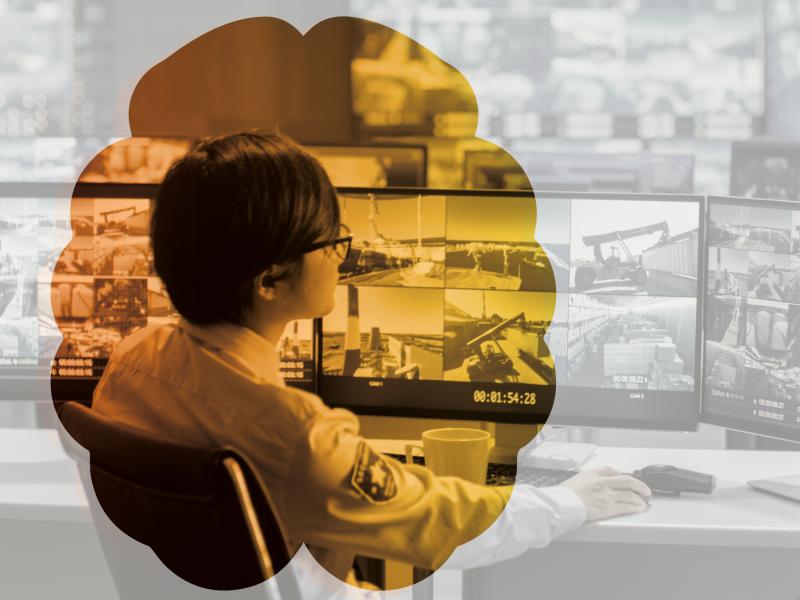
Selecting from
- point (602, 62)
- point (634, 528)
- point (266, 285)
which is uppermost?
point (602, 62)

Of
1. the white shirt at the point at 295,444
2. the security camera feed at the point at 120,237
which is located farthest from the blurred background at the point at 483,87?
the white shirt at the point at 295,444

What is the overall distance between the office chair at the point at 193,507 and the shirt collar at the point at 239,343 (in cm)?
26

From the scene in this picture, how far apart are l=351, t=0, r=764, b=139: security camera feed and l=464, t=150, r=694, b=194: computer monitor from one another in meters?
1.49

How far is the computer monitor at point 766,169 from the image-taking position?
219cm

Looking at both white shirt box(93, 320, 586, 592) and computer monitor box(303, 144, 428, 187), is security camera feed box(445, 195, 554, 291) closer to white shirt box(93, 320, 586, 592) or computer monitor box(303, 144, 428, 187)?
computer monitor box(303, 144, 428, 187)

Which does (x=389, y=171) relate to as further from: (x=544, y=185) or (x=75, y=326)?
(x=75, y=326)

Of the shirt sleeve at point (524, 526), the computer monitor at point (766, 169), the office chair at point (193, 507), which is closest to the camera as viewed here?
the office chair at point (193, 507)

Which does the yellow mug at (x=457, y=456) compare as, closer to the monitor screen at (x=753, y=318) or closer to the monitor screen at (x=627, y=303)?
the monitor screen at (x=627, y=303)

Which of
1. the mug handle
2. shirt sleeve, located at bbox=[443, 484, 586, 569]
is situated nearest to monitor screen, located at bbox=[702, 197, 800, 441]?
shirt sleeve, located at bbox=[443, 484, 586, 569]

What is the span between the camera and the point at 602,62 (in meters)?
4.44

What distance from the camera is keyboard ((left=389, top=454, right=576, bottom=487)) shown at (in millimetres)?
1530

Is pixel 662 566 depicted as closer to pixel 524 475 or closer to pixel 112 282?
pixel 524 475

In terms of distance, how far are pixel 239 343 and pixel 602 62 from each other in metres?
3.70

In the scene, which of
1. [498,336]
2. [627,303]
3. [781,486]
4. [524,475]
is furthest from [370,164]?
[781,486]
